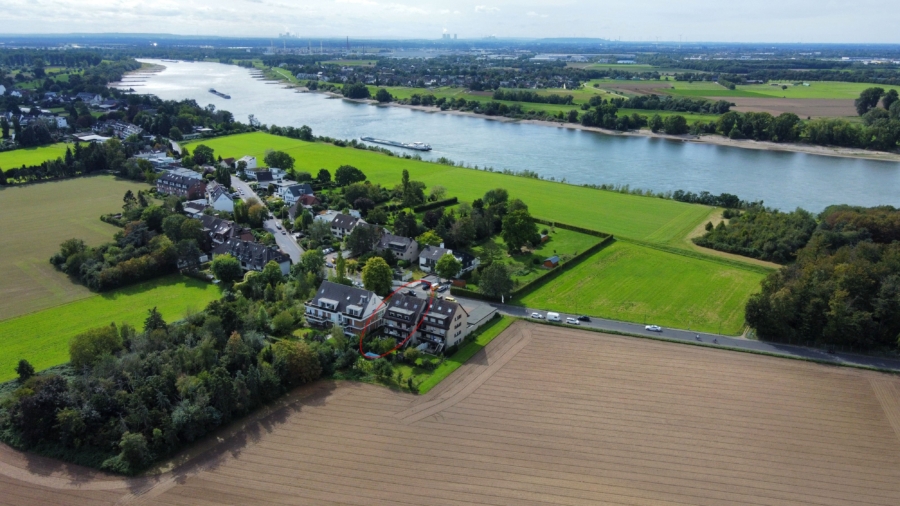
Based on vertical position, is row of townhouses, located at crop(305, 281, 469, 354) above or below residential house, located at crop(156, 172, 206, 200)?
below

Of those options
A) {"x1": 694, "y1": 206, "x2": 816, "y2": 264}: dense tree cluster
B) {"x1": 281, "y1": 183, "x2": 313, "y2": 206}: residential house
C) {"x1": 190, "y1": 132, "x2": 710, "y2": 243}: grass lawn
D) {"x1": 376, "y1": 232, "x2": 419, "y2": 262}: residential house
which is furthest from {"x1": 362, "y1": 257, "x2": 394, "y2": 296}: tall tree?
{"x1": 694, "y1": 206, "x2": 816, "y2": 264}: dense tree cluster

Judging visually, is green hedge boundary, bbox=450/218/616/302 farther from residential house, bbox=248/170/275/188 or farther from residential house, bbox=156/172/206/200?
residential house, bbox=156/172/206/200

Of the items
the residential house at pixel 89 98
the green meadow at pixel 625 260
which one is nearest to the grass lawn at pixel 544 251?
the green meadow at pixel 625 260

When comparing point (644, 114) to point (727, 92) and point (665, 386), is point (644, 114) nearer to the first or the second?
point (727, 92)

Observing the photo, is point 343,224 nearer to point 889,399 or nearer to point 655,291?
point 655,291

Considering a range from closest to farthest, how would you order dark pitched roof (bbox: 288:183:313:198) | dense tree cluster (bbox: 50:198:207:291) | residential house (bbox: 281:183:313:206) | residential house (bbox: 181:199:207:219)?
1. dense tree cluster (bbox: 50:198:207:291)
2. residential house (bbox: 181:199:207:219)
3. residential house (bbox: 281:183:313:206)
4. dark pitched roof (bbox: 288:183:313:198)

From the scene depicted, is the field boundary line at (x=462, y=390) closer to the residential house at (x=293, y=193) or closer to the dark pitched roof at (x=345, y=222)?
the dark pitched roof at (x=345, y=222)

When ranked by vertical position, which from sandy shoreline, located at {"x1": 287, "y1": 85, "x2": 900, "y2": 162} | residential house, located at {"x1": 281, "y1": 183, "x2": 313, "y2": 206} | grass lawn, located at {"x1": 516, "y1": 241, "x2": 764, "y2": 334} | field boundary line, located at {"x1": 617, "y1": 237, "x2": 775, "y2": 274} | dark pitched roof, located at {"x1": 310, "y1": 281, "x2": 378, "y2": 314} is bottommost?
grass lawn, located at {"x1": 516, "y1": 241, "x2": 764, "y2": 334}

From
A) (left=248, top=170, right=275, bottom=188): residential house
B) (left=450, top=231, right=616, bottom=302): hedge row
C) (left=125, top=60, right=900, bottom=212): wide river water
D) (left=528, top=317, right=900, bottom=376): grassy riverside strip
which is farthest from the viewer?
(left=125, top=60, right=900, bottom=212): wide river water
